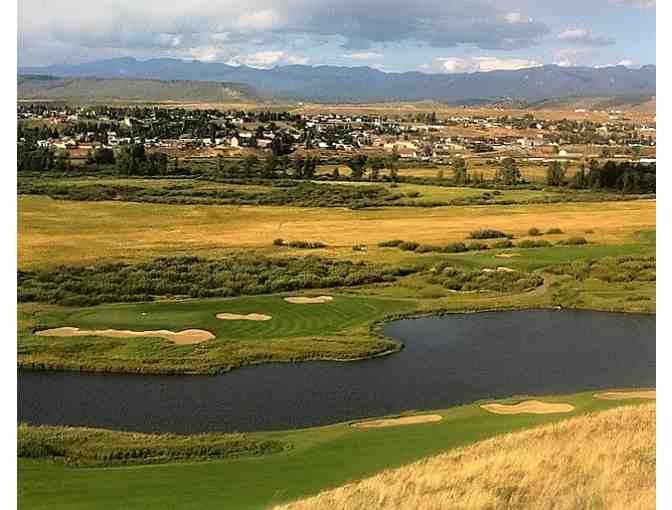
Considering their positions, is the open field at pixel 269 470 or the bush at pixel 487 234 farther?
the bush at pixel 487 234

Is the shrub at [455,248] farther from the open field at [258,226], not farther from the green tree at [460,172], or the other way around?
the green tree at [460,172]

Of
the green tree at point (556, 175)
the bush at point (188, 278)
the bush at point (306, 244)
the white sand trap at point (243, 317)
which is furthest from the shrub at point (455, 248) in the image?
the white sand trap at point (243, 317)

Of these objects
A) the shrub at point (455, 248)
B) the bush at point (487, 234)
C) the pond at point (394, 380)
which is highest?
the bush at point (487, 234)

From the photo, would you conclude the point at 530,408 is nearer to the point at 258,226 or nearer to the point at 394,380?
the point at 394,380

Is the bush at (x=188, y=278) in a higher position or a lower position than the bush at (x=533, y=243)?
lower

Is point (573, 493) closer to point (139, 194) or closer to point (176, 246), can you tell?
point (176, 246)

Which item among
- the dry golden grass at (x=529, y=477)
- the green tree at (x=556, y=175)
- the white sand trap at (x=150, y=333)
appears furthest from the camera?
the green tree at (x=556, y=175)

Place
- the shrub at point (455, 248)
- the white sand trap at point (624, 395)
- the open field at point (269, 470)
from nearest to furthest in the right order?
the open field at point (269, 470)
the white sand trap at point (624, 395)
the shrub at point (455, 248)

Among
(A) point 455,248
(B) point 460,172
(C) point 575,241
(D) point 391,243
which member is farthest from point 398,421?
(B) point 460,172

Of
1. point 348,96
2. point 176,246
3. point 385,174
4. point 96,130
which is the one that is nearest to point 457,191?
point 385,174
